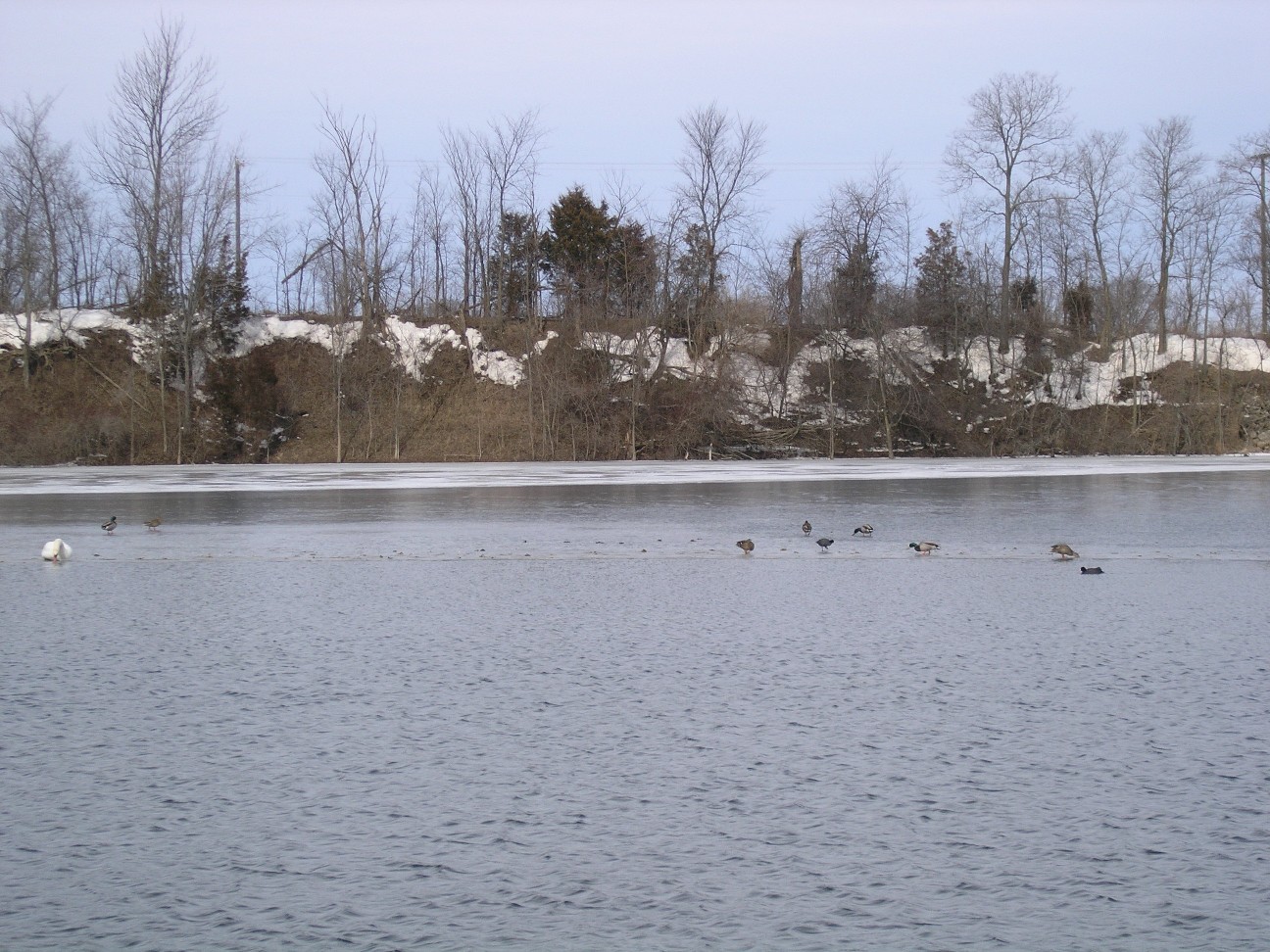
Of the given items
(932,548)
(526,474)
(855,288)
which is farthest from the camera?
(855,288)

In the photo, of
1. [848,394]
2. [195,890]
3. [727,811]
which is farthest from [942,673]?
[848,394]

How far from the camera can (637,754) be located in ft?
18.0

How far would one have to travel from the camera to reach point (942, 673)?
7.20 metres

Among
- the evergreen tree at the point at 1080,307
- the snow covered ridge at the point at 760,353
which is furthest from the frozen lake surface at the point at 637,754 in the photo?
the evergreen tree at the point at 1080,307

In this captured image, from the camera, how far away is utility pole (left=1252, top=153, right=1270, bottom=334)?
63594mm

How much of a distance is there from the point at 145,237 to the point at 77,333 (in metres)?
5.60

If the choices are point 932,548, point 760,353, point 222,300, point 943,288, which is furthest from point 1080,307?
point 932,548

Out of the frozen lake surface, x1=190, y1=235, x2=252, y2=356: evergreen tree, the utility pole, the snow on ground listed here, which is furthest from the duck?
the utility pole

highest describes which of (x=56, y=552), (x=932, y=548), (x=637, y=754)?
(x=932, y=548)

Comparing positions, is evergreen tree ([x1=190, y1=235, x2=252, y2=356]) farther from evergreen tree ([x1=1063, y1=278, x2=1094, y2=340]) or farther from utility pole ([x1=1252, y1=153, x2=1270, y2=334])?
utility pole ([x1=1252, y1=153, x2=1270, y2=334])

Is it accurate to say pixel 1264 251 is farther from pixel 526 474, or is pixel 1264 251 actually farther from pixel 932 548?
pixel 932 548

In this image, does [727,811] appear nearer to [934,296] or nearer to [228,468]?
[228,468]

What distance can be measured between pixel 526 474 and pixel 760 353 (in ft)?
80.5

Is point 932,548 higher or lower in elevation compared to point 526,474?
lower
